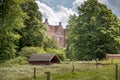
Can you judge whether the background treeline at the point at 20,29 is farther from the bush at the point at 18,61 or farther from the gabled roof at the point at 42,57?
the gabled roof at the point at 42,57

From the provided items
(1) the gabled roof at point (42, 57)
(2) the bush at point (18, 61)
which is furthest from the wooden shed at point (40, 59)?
(2) the bush at point (18, 61)

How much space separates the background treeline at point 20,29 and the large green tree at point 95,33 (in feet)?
26.2

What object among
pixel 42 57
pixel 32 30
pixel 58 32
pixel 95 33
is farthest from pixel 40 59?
pixel 58 32

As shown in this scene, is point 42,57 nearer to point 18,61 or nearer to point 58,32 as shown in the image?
point 18,61

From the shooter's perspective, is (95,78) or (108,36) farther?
(108,36)

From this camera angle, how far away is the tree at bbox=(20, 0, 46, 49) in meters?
65.7

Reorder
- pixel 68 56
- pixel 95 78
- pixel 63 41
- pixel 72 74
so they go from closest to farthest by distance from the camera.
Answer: pixel 95 78 → pixel 72 74 → pixel 68 56 → pixel 63 41

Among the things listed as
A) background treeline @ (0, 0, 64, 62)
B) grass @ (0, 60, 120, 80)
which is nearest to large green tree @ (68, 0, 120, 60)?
background treeline @ (0, 0, 64, 62)

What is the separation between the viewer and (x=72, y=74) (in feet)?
94.5

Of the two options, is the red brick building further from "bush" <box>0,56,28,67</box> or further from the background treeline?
"bush" <box>0,56,28,67</box>

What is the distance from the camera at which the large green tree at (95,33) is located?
211 feet

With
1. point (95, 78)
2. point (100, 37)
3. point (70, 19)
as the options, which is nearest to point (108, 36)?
point (100, 37)

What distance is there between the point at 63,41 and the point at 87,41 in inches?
1922

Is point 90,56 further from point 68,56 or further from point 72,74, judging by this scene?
point 72,74
